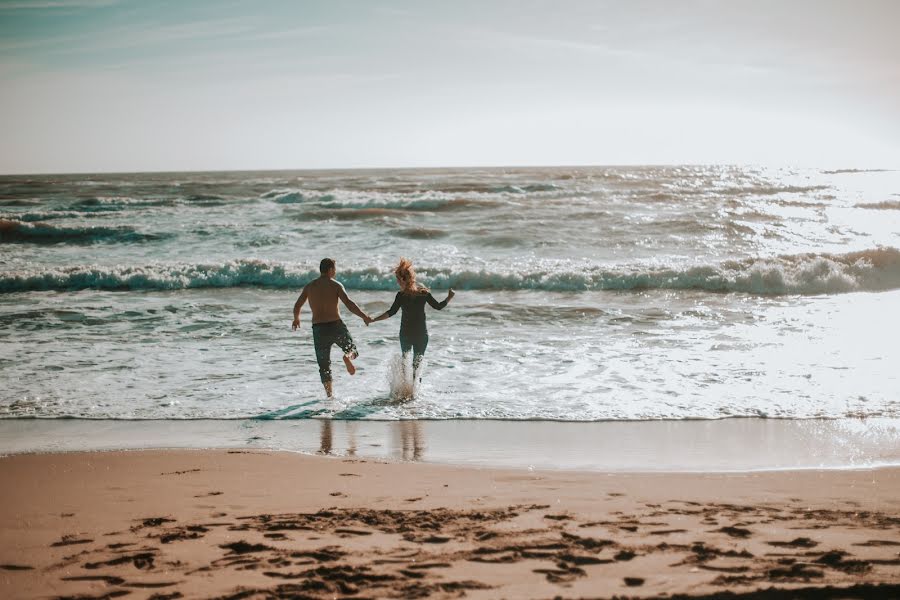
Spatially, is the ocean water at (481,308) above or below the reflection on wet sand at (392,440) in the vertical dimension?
above

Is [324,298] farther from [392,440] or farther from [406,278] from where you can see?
[392,440]

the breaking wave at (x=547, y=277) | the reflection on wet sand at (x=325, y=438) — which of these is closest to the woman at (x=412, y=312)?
the reflection on wet sand at (x=325, y=438)

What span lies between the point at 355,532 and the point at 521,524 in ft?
3.22

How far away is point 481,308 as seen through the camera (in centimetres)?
1466

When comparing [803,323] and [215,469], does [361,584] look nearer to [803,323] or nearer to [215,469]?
[215,469]

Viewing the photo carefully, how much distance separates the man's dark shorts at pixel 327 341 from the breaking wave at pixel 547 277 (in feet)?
29.9

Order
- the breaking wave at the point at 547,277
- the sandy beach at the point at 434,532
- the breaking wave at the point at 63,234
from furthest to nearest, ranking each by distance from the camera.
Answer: the breaking wave at the point at 63,234 → the breaking wave at the point at 547,277 → the sandy beach at the point at 434,532

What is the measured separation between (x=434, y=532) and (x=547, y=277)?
46.3 feet

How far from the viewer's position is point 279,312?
47.3 feet

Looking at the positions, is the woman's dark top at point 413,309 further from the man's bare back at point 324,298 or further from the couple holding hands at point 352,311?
the man's bare back at point 324,298

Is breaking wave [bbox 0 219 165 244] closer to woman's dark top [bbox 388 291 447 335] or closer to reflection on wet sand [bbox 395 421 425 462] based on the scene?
woman's dark top [bbox 388 291 447 335]

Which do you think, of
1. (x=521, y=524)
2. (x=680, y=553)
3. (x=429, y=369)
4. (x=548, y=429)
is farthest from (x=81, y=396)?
(x=680, y=553)

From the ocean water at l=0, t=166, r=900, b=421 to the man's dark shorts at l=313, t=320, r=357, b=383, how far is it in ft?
1.28

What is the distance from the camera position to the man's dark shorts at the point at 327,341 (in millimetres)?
8539
